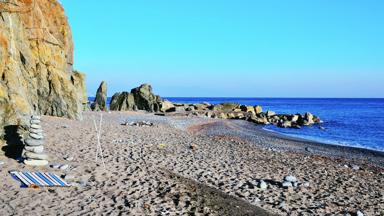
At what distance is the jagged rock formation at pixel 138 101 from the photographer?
68.6 metres

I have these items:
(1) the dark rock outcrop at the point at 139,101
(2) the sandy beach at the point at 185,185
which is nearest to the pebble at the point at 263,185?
(2) the sandy beach at the point at 185,185

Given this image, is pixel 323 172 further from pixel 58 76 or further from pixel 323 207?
Result: pixel 58 76

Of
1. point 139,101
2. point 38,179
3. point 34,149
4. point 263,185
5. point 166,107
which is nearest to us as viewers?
point 38,179

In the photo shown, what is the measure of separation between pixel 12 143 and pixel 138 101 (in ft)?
182

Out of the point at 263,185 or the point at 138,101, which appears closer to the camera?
the point at 263,185

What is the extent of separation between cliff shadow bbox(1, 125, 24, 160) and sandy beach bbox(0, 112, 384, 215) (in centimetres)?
60

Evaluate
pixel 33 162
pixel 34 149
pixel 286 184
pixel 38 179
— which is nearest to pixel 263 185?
pixel 286 184

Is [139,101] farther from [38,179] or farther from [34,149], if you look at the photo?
[38,179]

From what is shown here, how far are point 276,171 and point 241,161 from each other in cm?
250

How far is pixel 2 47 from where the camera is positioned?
53.4 feet

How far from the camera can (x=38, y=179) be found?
11.9 meters

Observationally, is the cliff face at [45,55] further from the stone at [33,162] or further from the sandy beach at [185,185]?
the stone at [33,162]

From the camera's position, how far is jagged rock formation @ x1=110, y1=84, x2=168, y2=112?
68.6 m

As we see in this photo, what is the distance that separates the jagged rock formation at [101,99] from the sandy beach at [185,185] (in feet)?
126
